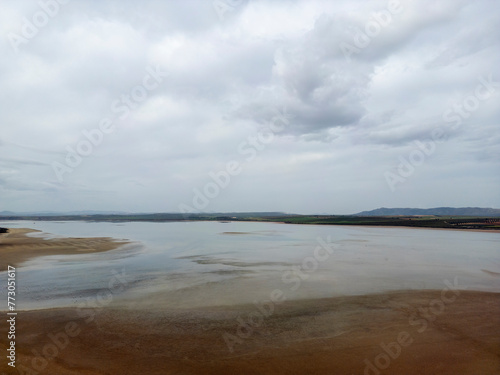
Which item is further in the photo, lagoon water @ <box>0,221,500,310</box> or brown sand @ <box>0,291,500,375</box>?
lagoon water @ <box>0,221,500,310</box>

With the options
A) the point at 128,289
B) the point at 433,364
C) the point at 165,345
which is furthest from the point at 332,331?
the point at 128,289

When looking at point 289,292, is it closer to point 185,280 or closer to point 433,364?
point 185,280

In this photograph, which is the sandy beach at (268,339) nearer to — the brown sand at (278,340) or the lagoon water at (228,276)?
the brown sand at (278,340)

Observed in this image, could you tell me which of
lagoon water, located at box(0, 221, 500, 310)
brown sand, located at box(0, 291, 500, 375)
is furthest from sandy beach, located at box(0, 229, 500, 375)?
lagoon water, located at box(0, 221, 500, 310)

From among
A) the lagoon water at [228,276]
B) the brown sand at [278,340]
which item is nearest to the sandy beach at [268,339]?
the brown sand at [278,340]

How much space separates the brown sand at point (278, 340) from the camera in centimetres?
859

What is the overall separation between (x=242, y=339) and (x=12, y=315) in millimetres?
9984

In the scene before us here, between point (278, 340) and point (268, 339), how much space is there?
0.36 metres

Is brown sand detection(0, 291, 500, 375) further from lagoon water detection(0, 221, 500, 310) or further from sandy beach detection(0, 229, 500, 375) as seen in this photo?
lagoon water detection(0, 221, 500, 310)

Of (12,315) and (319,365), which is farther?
(12,315)

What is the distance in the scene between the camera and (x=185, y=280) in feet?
62.7

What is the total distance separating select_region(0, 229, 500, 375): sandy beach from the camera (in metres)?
8.60

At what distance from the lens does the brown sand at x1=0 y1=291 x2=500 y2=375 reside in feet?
28.2

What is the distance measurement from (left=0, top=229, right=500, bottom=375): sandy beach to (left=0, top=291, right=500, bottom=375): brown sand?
0.11ft
